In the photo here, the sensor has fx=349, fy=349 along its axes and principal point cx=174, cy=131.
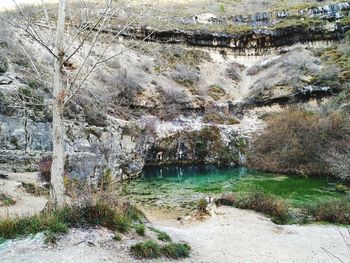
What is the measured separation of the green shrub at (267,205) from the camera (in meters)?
14.6

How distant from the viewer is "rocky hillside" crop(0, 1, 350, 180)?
806 inches

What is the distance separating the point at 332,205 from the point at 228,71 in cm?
3631

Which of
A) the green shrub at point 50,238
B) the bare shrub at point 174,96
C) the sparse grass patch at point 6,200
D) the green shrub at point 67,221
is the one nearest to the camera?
the green shrub at point 50,238

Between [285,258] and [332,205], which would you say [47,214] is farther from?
[332,205]

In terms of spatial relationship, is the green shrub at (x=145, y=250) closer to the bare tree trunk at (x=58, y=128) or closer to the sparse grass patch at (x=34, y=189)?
the bare tree trunk at (x=58, y=128)

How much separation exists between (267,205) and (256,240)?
4.02 meters

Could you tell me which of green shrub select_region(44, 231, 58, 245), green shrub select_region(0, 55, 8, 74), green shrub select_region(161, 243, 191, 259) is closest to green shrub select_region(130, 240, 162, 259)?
green shrub select_region(161, 243, 191, 259)

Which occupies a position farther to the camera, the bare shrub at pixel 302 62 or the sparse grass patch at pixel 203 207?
the bare shrub at pixel 302 62

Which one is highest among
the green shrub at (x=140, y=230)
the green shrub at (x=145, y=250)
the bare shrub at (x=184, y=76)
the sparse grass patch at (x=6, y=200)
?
the bare shrub at (x=184, y=76)

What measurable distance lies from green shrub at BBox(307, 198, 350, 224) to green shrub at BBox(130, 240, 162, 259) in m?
8.65

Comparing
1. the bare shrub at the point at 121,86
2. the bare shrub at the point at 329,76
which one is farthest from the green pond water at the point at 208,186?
the bare shrub at the point at 329,76

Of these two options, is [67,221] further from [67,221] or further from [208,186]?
[208,186]

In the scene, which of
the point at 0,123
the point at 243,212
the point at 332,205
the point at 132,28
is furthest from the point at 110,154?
the point at 132,28

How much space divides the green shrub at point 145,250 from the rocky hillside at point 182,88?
9.50 m
